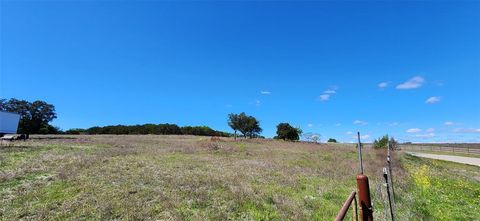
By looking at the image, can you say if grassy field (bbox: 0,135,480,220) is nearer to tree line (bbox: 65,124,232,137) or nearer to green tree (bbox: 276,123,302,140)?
green tree (bbox: 276,123,302,140)

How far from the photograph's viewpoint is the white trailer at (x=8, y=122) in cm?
4317

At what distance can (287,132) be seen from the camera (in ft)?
217

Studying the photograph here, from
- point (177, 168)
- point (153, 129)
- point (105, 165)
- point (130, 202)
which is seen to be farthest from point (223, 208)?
point (153, 129)

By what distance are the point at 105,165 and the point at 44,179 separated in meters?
3.59

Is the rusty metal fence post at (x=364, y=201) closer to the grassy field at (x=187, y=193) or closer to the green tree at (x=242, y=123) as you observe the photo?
the grassy field at (x=187, y=193)

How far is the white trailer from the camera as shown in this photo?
43.2 metres

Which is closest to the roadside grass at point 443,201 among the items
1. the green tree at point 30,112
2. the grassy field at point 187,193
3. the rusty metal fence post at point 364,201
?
the grassy field at point 187,193

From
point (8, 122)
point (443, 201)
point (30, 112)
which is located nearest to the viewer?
point (443, 201)

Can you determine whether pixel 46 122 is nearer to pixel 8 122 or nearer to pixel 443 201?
pixel 8 122

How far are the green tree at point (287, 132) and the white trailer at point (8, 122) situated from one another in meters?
49.9

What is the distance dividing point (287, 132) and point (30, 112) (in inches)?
2199

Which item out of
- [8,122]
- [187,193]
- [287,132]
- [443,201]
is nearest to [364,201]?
[187,193]

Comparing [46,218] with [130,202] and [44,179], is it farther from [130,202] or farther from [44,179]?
[44,179]

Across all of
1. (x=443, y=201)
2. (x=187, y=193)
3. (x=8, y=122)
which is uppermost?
(x=8, y=122)
